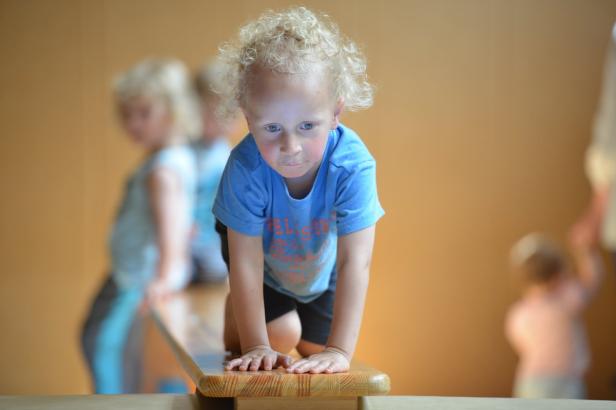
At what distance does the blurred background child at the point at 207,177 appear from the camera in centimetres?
352

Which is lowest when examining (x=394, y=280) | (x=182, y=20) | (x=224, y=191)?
(x=394, y=280)

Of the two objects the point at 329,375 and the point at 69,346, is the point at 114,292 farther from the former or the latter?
the point at 329,375

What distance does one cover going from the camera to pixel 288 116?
1093 millimetres

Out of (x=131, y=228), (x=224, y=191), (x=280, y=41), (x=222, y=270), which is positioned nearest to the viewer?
(x=280, y=41)

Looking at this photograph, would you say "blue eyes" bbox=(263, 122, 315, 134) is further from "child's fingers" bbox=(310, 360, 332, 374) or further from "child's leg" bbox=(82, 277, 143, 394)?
"child's leg" bbox=(82, 277, 143, 394)

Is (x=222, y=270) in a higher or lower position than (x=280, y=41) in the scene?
lower

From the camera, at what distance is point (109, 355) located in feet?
10.8

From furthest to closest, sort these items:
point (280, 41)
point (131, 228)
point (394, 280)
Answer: point (394, 280), point (131, 228), point (280, 41)

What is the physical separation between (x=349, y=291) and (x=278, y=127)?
0.26 m

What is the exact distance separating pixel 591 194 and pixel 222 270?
2.44m

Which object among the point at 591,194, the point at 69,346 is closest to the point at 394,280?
the point at 591,194

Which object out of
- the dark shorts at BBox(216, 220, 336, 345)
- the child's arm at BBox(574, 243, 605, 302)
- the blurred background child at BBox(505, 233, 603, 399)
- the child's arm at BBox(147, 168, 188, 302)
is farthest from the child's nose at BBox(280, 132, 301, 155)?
the child's arm at BBox(574, 243, 605, 302)

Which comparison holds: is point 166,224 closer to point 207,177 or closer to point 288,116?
point 207,177

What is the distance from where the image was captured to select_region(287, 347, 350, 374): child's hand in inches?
40.5
